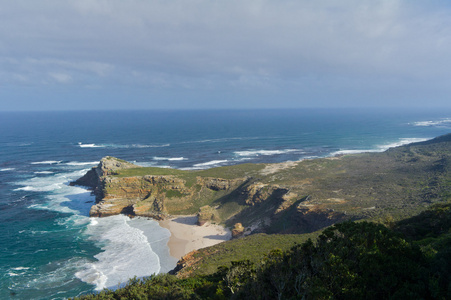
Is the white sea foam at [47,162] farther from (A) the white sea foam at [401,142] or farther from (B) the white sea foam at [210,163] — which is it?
(A) the white sea foam at [401,142]

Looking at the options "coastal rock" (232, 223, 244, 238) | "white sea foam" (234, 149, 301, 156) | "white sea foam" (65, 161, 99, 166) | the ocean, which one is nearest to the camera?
the ocean

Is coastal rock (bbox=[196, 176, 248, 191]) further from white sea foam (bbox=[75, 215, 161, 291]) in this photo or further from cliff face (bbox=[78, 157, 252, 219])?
white sea foam (bbox=[75, 215, 161, 291])

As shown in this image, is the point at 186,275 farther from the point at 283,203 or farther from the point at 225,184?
the point at 225,184

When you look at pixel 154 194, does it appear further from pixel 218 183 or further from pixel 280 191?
pixel 280 191

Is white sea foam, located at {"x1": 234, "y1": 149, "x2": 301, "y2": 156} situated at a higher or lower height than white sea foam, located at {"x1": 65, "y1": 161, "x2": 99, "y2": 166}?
higher

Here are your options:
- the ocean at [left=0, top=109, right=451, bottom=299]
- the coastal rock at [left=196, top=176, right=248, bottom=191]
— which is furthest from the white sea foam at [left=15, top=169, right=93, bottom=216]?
the coastal rock at [left=196, top=176, right=248, bottom=191]

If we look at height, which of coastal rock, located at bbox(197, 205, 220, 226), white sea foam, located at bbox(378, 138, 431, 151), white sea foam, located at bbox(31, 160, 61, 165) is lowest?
coastal rock, located at bbox(197, 205, 220, 226)

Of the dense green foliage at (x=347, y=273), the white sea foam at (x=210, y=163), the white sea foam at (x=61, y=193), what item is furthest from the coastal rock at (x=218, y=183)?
the dense green foliage at (x=347, y=273)
